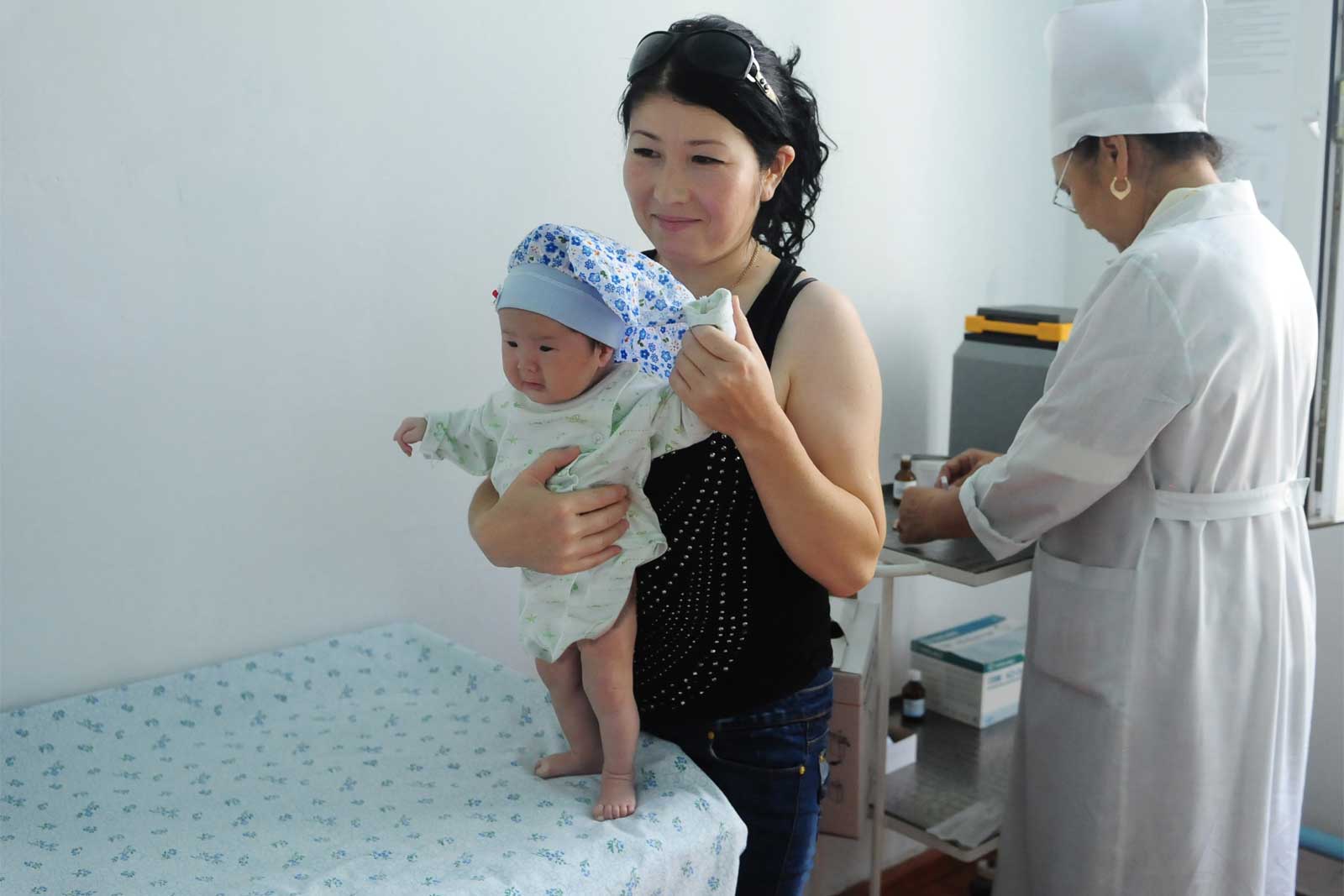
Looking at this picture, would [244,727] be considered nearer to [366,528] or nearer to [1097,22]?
[366,528]

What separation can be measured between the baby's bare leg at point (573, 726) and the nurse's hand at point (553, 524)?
6.0 inches

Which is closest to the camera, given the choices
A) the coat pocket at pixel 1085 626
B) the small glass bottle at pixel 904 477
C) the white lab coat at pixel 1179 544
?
the white lab coat at pixel 1179 544

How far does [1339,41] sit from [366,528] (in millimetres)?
2147

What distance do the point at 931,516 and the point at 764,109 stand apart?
3.10 feet

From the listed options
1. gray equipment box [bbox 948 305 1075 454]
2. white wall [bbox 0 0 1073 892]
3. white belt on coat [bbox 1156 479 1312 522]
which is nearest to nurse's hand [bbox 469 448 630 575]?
white wall [bbox 0 0 1073 892]

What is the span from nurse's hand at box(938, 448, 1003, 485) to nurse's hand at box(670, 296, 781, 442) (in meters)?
1.24

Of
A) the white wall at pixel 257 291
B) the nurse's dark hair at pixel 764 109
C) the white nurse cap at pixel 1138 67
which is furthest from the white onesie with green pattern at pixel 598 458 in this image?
the white nurse cap at pixel 1138 67

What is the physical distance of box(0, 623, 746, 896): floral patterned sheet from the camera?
1109 millimetres

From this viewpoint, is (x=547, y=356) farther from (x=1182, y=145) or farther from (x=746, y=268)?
(x=1182, y=145)

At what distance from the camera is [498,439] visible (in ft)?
4.44

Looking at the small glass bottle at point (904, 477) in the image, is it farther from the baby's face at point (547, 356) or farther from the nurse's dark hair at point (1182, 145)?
the baby's face at point (547, 356)

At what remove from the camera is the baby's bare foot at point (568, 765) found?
1.31m

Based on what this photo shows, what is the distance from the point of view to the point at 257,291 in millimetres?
1642

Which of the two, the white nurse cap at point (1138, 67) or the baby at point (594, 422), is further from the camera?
the white nurse cap at point (1138, 67)
